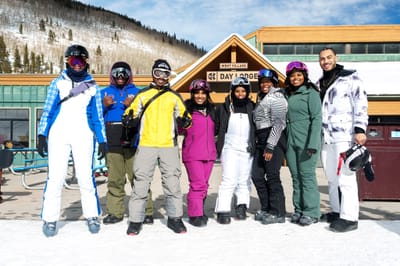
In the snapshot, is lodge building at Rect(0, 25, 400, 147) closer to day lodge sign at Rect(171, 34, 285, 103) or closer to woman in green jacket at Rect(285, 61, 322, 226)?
day lodge sign at Rect(171, 34, 285, 103)

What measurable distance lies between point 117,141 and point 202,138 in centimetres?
93

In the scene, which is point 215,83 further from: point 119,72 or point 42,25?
point 42,25

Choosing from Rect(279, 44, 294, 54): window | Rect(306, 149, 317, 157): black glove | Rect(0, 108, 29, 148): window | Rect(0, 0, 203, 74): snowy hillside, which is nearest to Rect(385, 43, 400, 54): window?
Rect(279, 44, 294, 54): window

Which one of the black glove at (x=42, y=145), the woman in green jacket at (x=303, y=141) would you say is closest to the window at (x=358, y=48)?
the woman in green jacket at (x=303, y=141)

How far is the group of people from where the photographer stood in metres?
3.63

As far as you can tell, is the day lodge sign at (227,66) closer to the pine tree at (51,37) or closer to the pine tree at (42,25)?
the pine tree at (51,37)

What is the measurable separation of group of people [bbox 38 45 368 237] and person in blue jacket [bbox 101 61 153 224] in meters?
0.01

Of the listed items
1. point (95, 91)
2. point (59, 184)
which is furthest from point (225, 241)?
point (95, 91)

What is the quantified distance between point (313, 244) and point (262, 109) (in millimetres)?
1502

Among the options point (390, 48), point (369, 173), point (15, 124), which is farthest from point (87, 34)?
point (369, 173)

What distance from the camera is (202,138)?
4.08m

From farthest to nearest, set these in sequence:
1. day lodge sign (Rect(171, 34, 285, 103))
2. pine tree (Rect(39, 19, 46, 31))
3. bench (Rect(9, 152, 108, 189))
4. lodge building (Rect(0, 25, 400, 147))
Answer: pine tree (Rect(39, 19, 46, 31)) < lodge building (Rect(0, 25, 400, 147)) < day lodge sign (Rect(171, 34, 285, 103)) < bench (Rect(9, 152, 108, 189))

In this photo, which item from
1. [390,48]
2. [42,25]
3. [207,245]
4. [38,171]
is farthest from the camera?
[42,25]

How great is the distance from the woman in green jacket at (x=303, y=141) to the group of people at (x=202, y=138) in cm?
1
